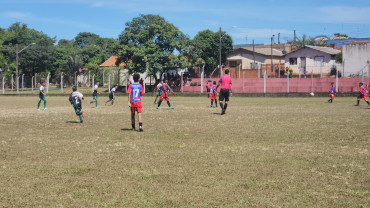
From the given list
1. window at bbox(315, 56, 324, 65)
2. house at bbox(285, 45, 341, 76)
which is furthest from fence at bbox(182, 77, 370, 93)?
window at bbox(315, 56, 324, 65)

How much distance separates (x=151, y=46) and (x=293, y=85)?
18284 millimetres

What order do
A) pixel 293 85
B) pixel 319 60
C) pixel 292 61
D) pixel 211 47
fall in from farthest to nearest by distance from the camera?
pixel 211 47 < pixel 292 61 < pixel 319 60 < pixel 293 85

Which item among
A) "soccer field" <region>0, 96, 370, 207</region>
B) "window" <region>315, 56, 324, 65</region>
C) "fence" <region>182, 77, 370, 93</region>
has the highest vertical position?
"window" <region>315, 56, 324, 65</region>

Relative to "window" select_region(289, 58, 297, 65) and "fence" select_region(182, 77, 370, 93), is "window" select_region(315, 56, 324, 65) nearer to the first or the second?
"window" select_region(289, 58, 297, 65)

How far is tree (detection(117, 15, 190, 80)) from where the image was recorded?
4956cm

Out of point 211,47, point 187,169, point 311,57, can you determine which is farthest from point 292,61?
point 187,169

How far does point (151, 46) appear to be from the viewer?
50031 millimetres

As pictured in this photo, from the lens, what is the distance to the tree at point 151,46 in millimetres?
49562

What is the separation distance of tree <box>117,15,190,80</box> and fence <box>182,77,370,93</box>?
691cm

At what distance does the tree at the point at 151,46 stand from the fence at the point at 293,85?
22.7 feet

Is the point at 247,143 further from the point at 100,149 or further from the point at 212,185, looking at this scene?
the point at 212,185

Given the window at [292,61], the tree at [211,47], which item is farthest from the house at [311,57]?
the tree at [211,47]

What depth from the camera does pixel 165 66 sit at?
51.2 meters

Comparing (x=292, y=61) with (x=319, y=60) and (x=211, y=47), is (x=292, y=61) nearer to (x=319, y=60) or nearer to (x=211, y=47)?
(x=319, y=60)
